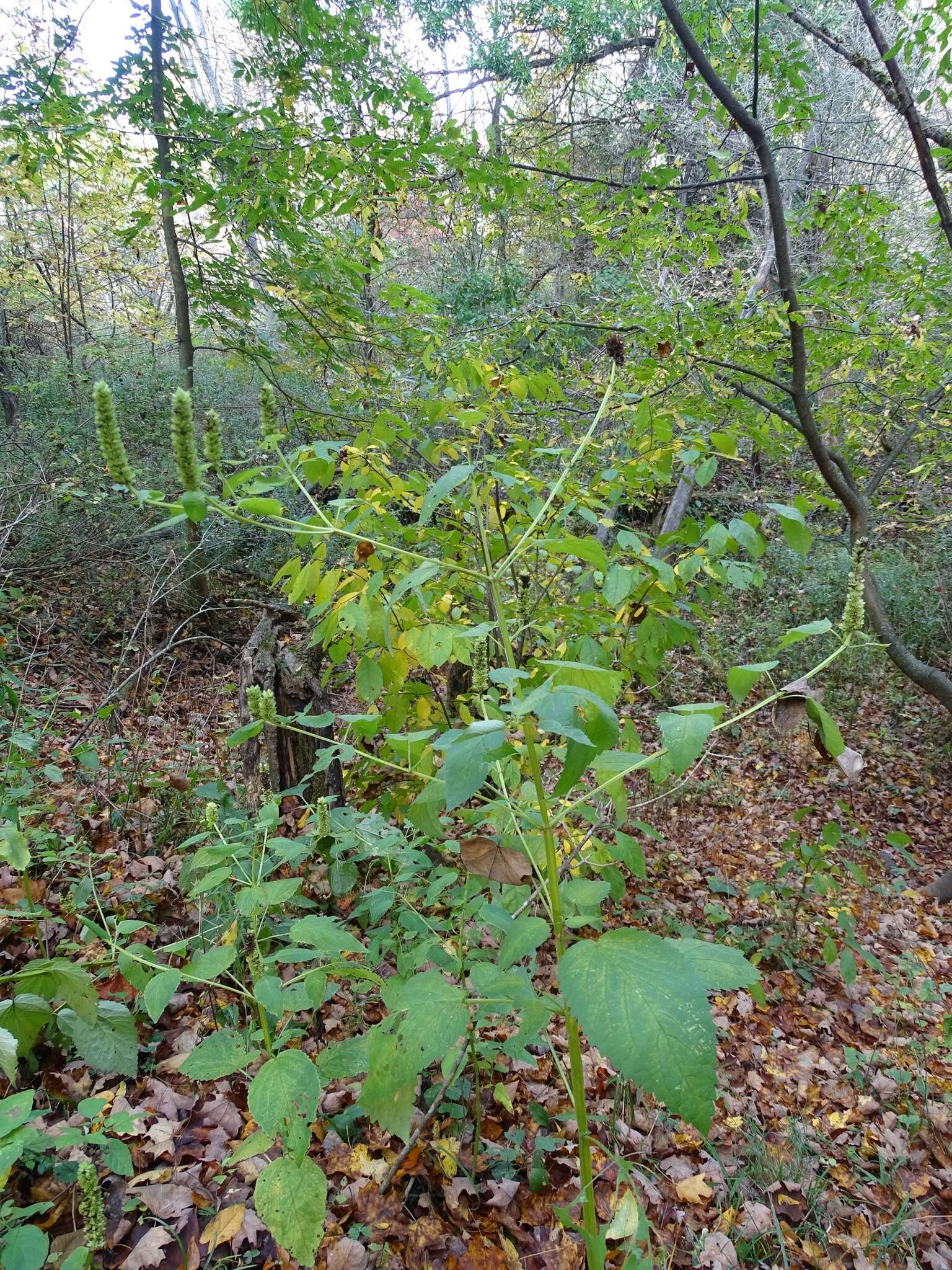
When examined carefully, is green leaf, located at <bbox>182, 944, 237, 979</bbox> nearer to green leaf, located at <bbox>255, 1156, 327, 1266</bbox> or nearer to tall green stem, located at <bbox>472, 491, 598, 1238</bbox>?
green leaf, located at <bbox>255, 1156, 327, 1266</bbox>

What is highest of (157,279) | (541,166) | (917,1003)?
(157,279)

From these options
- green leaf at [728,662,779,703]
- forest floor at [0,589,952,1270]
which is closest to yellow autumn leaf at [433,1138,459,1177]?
forest floor at [0,589,952,1270]

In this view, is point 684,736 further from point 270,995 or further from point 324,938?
point 270,995

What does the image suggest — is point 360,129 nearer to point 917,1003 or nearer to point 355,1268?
point 355,1268

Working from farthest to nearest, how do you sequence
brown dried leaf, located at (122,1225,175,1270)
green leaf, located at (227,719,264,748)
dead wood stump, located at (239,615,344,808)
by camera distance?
dead wood stump, located at (239,615,344,808) < brown dried leaf, located at (122,1225,175,1270) < green leaf, located at (227,719,264,748)

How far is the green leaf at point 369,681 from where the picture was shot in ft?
5.08

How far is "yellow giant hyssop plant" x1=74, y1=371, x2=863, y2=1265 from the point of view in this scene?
858 mm

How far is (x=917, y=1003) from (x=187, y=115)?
7.31m

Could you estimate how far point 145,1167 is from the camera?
1840 mm

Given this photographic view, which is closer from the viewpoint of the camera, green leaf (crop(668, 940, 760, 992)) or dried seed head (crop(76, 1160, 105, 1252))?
green leaf (crop(668, 940, 760, 992))

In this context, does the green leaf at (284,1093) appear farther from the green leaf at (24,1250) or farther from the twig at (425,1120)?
the twig at (425,1120)

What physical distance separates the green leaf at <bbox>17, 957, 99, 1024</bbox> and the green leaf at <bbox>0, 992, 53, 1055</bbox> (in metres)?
0.02

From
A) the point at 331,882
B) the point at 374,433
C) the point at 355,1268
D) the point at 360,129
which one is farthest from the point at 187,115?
the point at 355,1268

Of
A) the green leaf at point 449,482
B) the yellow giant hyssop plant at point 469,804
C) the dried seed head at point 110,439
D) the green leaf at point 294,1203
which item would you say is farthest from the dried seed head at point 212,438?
the green leaf at point 294,1203
